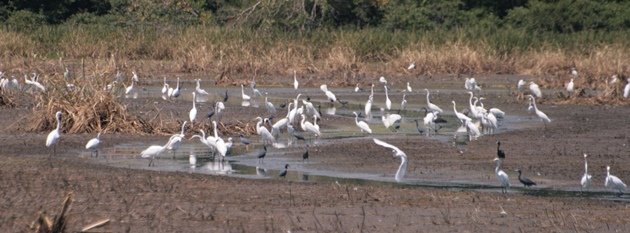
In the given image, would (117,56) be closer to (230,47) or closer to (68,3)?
(230,47)

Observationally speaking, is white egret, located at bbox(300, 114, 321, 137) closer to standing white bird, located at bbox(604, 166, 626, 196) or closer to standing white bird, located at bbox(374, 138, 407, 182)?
standing white bird, located at bbox(374, 138, 407, 182)

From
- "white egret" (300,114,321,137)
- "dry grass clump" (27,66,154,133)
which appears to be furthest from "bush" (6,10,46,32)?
"white egret" (300,114,321,137)

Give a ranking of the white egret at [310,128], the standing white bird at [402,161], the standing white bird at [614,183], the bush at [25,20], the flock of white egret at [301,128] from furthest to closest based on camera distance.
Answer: the bush at [25,20], the white egret at [310,128], the flock of white egret at [301,128], the standing white bird at [402,161], the standing white bird at [614,183]

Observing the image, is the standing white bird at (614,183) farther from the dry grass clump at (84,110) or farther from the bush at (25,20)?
the bush at (25,20)

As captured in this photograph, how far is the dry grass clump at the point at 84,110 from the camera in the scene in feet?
59.8

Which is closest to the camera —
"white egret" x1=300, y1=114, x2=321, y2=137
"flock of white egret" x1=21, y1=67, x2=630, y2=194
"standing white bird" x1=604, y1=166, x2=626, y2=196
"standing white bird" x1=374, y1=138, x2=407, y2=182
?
"standing white bird" x1=604, y1=166, x2=626, y2=196

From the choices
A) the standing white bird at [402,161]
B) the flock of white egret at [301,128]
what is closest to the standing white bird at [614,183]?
the flock of white egret at [301,128]

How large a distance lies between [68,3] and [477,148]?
29712 mm

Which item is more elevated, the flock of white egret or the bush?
the flock of white egret

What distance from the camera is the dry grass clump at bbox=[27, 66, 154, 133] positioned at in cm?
1823

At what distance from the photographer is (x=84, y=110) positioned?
717 inches

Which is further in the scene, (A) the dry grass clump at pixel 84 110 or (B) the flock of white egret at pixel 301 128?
(A) the dry grass clump at pixel 84 110

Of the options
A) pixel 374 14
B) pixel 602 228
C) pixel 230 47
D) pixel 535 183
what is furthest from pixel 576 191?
pixel 374 14

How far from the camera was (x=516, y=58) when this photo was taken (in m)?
36.2
